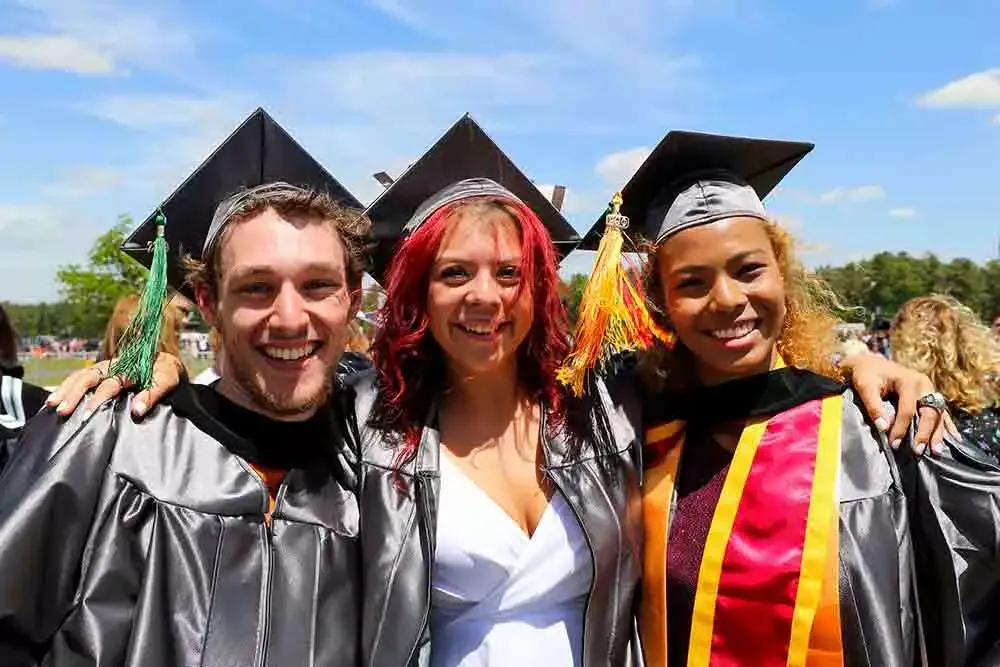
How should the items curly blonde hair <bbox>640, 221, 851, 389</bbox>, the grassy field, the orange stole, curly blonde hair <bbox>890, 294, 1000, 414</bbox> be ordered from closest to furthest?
the orange stole → curly blonde hair <bbox>640, 221, 851, 389</bbox> → curly blonde hair <bbox>890, 294, 1000, 414</bbox> → the grassy field

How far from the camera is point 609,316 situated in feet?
8.15

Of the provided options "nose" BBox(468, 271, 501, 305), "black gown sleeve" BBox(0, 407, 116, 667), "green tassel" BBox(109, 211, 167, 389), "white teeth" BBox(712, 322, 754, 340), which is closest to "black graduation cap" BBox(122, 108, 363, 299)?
"green tassel" BBox(109, 211, 167, 389)

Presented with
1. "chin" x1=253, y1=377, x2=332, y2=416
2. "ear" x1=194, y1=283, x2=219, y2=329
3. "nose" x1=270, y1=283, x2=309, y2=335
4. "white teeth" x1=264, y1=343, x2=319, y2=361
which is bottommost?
"chin" x1=253, y1=377, x2=332, y2=416

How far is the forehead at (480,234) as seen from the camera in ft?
7.66

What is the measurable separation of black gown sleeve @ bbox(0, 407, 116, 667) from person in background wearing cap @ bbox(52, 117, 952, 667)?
25 cm

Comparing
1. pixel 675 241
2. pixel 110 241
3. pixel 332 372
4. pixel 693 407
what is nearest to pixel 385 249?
pixel 332 372

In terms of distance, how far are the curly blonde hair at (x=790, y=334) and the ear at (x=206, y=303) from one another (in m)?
1.30

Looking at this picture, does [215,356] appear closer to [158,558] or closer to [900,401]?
[158,558]

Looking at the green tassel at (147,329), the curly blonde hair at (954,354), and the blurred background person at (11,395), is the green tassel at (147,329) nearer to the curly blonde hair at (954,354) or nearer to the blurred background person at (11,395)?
the blurred background person at (11,395)

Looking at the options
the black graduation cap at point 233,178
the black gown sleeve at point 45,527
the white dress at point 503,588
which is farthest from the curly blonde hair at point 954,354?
the black gown sleeve at point 45,527

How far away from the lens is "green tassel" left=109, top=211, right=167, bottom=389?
7.45 feet

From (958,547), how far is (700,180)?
125cm

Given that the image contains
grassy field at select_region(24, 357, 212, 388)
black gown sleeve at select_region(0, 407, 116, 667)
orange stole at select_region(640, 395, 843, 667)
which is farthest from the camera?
grassy field at select_region(24, 357, 212, 388)

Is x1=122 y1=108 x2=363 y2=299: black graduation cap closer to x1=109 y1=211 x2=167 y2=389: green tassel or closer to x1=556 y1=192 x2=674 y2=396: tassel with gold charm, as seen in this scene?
x1=109 y1=211 x2=167 y2=389: green tassel
